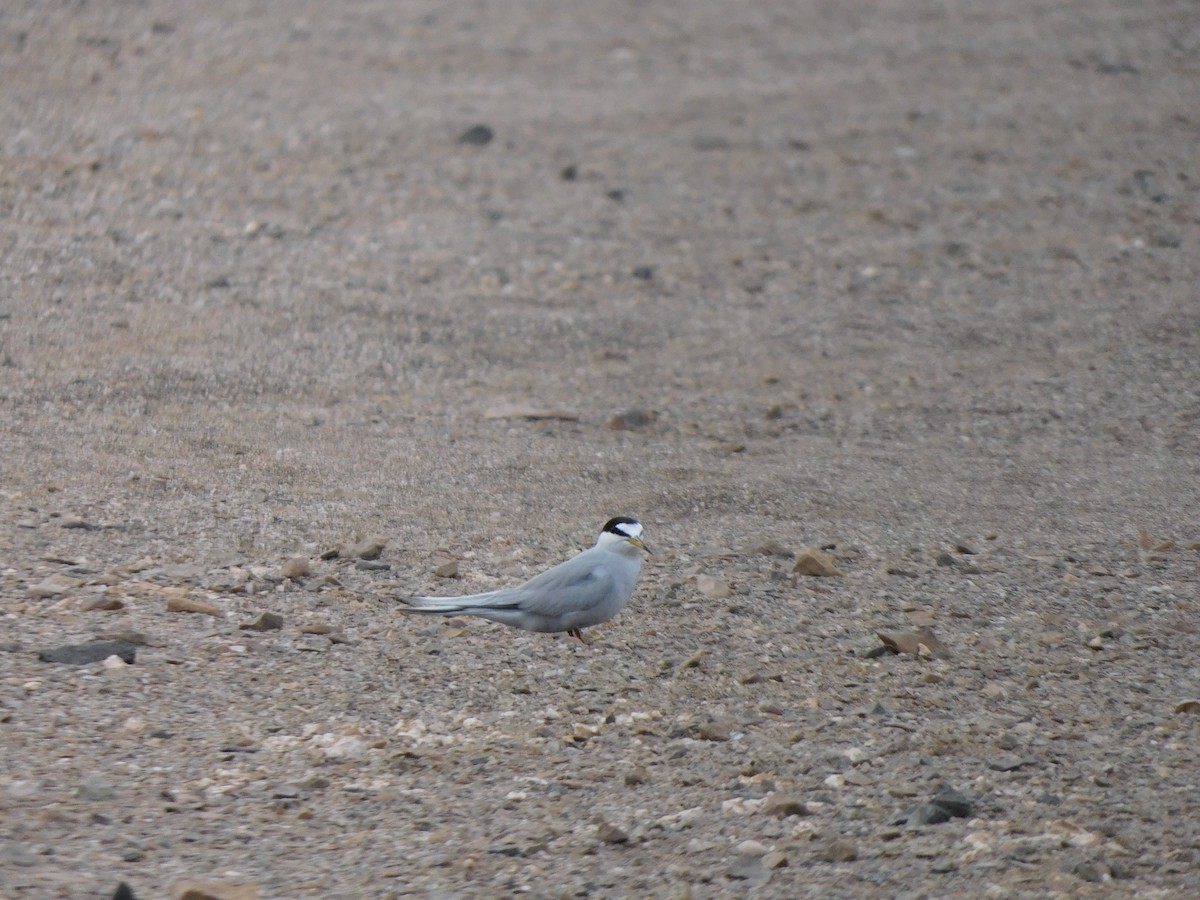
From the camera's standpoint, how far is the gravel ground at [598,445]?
11.9ft

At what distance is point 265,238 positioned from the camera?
8.45m

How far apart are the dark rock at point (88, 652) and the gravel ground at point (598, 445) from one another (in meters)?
0.01

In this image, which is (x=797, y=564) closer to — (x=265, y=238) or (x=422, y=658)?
(x=422, y=658)

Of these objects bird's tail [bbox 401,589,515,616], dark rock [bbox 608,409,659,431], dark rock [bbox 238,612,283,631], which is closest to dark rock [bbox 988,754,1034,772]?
bird's tail [bbox 401,589,515,616]

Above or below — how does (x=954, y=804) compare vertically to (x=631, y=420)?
above

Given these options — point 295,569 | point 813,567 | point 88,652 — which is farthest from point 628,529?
point 88,652

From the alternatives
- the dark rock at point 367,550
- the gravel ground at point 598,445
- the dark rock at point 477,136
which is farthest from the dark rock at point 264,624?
the dark rock at point 477,136

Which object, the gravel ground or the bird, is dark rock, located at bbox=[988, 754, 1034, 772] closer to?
the gravel ground

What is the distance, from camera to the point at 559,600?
4.44 meters

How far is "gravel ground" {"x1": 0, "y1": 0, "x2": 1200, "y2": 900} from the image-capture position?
362cm

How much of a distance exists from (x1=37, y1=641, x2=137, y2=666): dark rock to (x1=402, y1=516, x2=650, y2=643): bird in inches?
32.6

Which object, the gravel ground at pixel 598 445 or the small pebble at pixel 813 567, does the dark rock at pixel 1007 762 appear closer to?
the gravel ground at pixel 598 445

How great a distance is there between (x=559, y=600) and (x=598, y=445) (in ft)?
6.58

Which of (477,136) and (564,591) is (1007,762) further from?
(477,136)
